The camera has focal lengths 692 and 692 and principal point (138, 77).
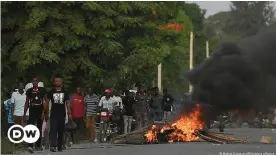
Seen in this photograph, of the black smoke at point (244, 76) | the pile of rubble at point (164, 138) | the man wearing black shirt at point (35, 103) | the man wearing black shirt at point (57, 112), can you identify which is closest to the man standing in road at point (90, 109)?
the pile of rubble at point (164, 138)

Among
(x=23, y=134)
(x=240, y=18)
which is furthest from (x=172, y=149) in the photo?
(x=240, y=18)

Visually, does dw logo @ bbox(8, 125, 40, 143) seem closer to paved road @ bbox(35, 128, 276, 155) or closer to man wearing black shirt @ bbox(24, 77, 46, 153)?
man wearing black shirt @ bbox(24, 77, 46, 153)

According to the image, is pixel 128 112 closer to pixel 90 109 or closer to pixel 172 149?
pixel 90 109

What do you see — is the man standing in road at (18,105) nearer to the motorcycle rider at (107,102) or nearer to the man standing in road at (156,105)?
the motorcycle rider at (107,102)

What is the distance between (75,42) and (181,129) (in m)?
5.36

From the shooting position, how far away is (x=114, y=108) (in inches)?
842

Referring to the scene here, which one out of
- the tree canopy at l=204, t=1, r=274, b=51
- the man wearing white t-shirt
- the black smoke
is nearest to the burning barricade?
the black smoke

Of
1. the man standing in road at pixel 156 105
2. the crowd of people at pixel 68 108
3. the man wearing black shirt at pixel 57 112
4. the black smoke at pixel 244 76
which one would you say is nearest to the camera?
the man wearing black shirt at pixel 57 112

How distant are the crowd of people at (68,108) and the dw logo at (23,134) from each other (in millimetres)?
146

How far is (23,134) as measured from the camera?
1781 cm

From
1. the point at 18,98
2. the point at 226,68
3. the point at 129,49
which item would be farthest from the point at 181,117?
the point at 129,49

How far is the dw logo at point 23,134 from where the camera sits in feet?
55.5

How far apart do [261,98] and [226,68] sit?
1241 millimetres

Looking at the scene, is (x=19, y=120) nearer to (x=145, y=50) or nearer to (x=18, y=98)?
(x=18, y=98)
